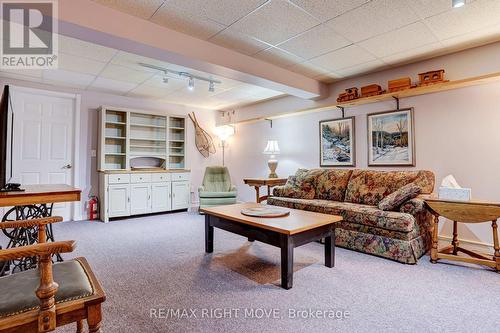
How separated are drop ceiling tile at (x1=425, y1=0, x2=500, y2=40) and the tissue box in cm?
160

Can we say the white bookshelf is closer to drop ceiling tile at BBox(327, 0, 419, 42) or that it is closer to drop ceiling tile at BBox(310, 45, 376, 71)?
drop ceiling tile at BBox(310, 45, 376, 71)

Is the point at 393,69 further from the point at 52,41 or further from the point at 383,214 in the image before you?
the point at 52,41

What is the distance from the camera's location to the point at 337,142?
14.4ft

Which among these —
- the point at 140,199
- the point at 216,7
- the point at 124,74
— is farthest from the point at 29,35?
the point at 140,199

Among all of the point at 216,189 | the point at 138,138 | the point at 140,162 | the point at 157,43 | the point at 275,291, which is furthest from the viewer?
the point at 140,162

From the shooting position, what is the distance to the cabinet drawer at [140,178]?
4.87 metres

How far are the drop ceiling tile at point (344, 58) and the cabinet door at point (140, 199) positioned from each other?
144 inches

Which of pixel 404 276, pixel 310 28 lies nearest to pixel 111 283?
pixel 404 276

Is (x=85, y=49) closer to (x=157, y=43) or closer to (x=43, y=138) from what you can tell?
(x=157, y=43)

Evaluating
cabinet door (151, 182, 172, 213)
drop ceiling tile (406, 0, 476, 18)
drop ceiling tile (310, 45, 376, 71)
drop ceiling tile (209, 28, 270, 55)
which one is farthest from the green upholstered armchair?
drop ceiling tile (406, 0, 476, 18)

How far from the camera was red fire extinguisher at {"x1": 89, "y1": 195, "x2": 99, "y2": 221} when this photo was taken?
4766mm

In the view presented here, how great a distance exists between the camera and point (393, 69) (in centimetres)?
371

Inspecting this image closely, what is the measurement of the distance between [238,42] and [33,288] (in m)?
2.76

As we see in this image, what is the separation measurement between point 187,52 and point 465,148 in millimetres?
3385
